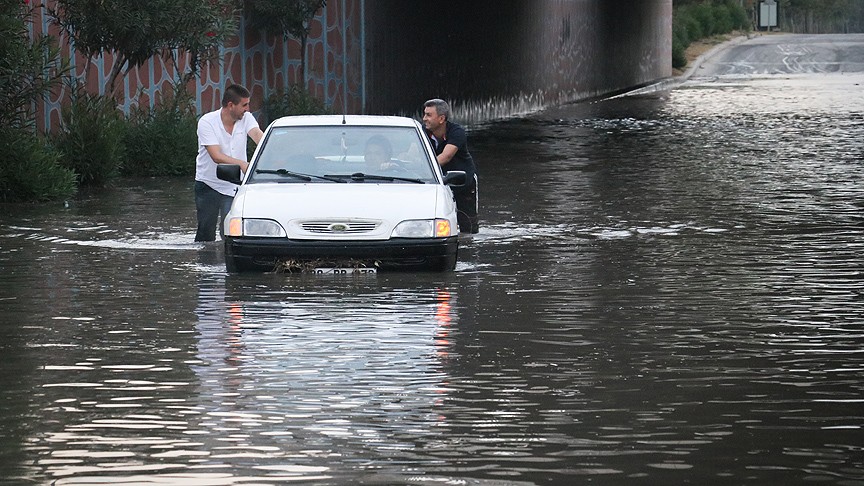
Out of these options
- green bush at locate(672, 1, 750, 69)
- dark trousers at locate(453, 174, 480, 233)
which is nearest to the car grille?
dark trousers at locate(453, 174, 480, 233)

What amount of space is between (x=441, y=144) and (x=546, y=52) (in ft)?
128

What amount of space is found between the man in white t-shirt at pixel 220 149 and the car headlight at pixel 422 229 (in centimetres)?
278

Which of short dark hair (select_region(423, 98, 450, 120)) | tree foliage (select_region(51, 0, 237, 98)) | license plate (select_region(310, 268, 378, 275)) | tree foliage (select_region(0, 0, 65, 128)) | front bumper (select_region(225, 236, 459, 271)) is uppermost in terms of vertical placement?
tree foliage (select_region(51, 0, 237, 98))

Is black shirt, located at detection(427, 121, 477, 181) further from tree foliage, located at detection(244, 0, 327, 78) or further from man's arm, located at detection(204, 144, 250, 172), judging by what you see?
tree foliage, located at detection(244, 0, 327, 78)

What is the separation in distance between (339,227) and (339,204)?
0.72 ft

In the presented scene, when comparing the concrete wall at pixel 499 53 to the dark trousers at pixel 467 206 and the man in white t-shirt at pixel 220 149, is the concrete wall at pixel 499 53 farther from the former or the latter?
the man in white t-shirt at pixel 220 149

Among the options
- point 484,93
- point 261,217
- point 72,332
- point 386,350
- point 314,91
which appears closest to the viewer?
point 386,350

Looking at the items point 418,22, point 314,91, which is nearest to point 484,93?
point 418,22

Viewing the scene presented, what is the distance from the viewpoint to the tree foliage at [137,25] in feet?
77.1

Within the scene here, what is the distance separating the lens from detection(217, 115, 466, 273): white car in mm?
13555

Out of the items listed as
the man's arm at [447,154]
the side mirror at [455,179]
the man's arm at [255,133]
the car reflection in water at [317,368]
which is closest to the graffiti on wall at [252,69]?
the man's arm at [255,133]

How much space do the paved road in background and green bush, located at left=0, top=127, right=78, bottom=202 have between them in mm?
59497

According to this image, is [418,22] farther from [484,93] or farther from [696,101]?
[696,101]

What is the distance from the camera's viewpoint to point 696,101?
53062 mm
